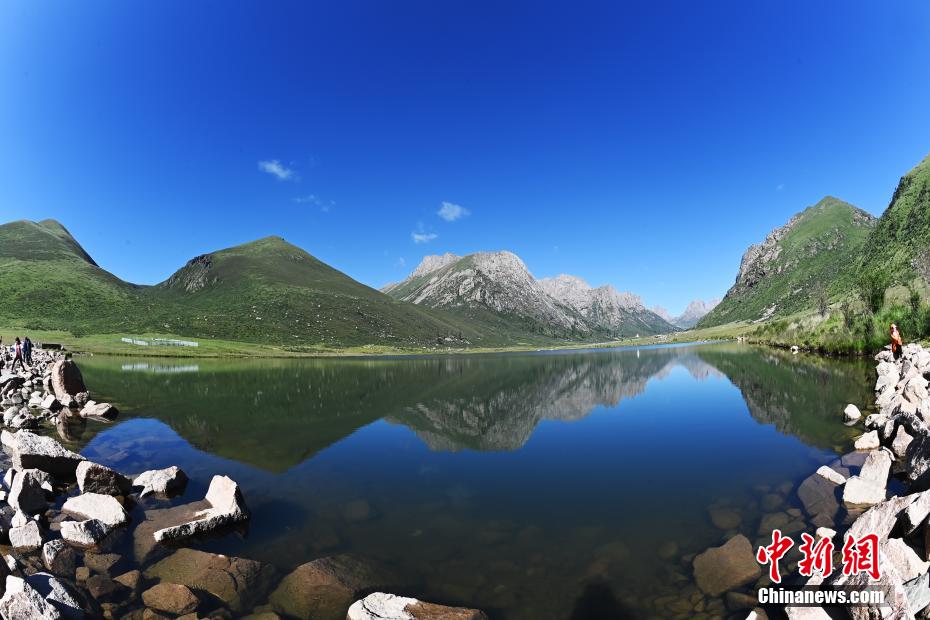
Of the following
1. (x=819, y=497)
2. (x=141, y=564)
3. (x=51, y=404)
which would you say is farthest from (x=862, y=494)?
(x=51, y=404)

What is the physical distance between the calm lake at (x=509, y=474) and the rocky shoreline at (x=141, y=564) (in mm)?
1081

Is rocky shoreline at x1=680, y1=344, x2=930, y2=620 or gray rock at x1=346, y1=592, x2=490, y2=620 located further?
gray rock at x1=346, y1=592, x2=490, y2=620

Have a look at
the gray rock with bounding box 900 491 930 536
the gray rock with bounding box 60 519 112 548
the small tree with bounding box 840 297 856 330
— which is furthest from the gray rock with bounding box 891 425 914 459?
the small tree with bounding box 840 297 856 330

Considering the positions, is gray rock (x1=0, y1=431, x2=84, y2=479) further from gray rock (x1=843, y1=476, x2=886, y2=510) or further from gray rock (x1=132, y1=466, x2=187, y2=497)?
gray rock (x1=843, y1=476, x2=886, y2=510)

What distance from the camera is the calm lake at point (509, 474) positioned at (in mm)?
12867

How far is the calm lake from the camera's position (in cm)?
1287

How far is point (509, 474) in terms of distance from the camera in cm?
2320

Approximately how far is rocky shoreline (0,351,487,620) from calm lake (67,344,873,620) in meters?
1.08

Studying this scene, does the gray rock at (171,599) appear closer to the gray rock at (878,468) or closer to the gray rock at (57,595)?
the gray rock at (57,595)

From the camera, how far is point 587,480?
2178 centimetres

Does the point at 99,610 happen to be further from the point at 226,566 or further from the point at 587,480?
the point at 587,480

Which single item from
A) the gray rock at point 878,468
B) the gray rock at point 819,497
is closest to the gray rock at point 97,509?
the gray rock at point 819,497

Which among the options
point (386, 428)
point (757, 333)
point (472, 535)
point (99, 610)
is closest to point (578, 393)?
point (386, 428)

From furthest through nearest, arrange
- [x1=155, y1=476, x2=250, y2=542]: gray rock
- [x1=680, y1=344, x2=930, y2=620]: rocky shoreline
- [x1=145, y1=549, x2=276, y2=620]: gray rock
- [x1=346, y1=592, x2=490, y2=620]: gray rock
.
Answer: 1. [x1=155, y1=476, x2=250, y2=542]: gray rock
2. [x1=145, y1=549, x2=276, y2=620]: gray rock
3. [x1=346, y1=592, x2=490, y2=620]: gray rock
4. [x1=680, y1=344, x2=930, y2=620]: rocky shoreline
